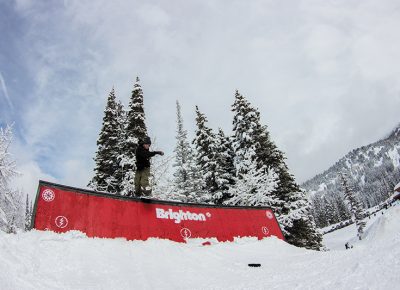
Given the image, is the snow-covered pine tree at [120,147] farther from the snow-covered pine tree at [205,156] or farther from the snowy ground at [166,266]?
the snowy ground at [166,266]

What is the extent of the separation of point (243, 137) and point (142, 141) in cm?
1778

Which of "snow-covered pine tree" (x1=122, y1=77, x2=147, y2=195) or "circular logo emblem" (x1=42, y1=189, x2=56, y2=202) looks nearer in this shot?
"circular logo emblem" (x1=42, y1=189, x2=56, y2=202)

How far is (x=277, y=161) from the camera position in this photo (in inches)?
1017

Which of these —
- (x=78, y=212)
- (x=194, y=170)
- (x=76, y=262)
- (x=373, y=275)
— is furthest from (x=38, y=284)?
(x=194, y=170)

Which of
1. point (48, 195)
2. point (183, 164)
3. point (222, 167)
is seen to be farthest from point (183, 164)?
point (48, 195)

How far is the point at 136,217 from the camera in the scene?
29.3 ft

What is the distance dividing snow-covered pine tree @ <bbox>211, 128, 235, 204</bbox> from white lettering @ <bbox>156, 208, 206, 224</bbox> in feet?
50.0

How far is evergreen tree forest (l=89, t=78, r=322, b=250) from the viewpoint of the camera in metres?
22.9

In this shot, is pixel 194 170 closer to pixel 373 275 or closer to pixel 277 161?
pixel 277 161

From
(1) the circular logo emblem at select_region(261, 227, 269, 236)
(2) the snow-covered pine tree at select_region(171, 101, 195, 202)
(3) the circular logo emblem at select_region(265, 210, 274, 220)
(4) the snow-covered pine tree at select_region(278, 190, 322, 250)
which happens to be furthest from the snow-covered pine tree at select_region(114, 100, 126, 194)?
(1) the circular logo emblem at select_region(261, 227, 269, 236)

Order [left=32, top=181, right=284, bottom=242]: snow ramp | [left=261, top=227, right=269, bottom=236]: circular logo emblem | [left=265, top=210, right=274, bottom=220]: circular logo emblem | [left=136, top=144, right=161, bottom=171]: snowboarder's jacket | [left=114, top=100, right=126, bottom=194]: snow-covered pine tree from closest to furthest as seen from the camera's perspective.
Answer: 1. [left=32, top=181, right=284, bottom=242]: snow ramp
2. [left=136, top=144, right=161, bottom=171]: snowboarder's jacket
3. [left=261, top=227, right=269, bottom=236]: circular logo emblem
4. [left=265, top=210, right=274, bottom=220]: circular logo emblem
5. [left=114, top=100, right=126, bottom=194]: snow-covered pine tree

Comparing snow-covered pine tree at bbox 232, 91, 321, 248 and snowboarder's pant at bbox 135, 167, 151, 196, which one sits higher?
snow-covered pine tree at bbox 232, 91, 321, 248

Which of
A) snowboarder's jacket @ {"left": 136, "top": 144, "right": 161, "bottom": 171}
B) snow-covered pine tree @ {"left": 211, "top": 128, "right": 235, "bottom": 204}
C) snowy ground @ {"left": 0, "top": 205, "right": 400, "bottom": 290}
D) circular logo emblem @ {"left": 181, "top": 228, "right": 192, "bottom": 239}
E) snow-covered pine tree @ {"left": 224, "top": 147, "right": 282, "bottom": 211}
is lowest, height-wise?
snowy ground @ {"left": 0, "top": 205, "right": 400, "bottom": 290}

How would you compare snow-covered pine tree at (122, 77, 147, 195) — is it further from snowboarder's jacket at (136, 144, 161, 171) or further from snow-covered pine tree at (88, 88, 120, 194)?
snowboarder's jacket at (136, 144, 161, 171)
